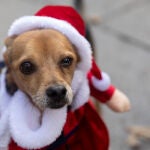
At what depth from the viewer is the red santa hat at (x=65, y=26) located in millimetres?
1783

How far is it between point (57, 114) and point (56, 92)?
18 cm

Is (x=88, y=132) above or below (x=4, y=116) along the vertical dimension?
below

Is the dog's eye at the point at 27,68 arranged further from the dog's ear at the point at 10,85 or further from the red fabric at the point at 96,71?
the red fabric at the point at 96,71

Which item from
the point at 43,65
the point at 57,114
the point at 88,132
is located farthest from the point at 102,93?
the point at 43,65

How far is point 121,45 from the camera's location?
3.72 meters

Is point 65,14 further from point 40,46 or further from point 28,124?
point 28,124

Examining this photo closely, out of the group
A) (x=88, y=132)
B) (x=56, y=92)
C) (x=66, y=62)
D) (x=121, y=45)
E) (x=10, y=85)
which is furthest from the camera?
(x=121, y=45)

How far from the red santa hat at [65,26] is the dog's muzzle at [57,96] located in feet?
0.62

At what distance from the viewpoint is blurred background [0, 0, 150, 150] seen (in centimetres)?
297

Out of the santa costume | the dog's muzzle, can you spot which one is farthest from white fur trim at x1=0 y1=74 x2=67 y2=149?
the dog's muzzle

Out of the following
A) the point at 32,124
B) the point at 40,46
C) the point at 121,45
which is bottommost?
the point at 121,45

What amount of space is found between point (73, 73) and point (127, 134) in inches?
45.9

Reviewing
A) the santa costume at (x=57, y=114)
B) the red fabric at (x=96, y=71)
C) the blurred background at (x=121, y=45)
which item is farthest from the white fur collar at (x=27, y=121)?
the blurred background at (x=121, y=45)

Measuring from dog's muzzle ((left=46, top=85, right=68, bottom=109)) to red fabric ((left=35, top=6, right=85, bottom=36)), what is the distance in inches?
13.8
